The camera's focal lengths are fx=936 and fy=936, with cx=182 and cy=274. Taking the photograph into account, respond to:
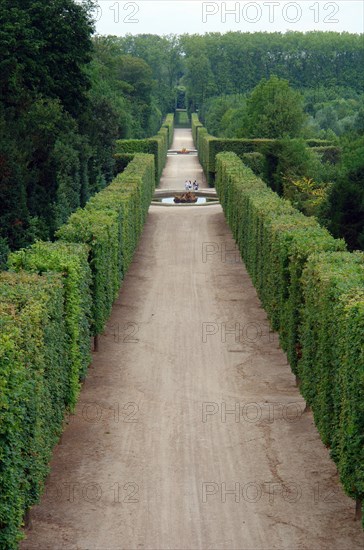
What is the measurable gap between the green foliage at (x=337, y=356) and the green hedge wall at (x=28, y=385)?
5163 mm

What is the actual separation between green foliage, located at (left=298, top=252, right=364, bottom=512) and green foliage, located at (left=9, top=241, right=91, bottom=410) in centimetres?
509

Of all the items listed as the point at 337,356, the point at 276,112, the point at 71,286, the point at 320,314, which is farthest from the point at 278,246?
the point at 276,112

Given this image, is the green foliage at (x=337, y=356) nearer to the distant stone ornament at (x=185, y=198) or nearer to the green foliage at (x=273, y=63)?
the distant stone ornament at (x=185, y=198)

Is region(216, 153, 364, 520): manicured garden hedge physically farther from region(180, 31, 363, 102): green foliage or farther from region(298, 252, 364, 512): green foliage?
region(180, 31, 363, 102): green foliage

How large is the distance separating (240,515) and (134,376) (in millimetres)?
8352

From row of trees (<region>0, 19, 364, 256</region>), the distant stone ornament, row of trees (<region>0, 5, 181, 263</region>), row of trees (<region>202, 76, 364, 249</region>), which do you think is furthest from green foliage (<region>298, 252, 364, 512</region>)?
the distant stone ornament

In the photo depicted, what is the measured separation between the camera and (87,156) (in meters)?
55.5

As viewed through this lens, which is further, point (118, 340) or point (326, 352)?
point (118, 340)

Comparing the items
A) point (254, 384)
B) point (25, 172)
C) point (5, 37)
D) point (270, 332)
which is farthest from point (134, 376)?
point (5, 37)

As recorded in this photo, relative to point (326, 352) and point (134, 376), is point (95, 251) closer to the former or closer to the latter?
point (134, 376)

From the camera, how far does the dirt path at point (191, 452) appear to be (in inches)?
605

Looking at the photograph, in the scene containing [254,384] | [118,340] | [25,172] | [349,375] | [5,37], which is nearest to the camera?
[349,375]

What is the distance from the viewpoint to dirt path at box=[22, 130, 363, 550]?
15.4 metres

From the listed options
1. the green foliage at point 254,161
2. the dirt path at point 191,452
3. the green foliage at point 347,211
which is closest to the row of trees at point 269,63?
the green foliage at point 254,161
